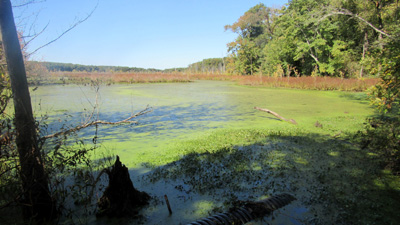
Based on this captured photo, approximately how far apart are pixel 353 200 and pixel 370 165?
1.48 meters

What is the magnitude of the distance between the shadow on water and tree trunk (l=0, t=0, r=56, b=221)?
3.77 ft

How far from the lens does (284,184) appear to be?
3.36 m

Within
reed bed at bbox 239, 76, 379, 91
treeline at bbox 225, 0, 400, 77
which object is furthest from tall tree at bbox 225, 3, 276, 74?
reed bed at bbox 239, 76, 379, 91

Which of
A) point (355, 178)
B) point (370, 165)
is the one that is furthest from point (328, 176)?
point (370, 165)

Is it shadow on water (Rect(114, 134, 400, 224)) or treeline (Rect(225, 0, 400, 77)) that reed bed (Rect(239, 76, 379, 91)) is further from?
shadow on water (Rect(114, 134, 400, 224))

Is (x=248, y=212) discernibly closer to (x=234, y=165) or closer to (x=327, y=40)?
(x=234, y=165)

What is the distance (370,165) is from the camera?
396cm

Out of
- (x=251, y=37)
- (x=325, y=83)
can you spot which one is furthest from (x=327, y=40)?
(x=251, y=37)

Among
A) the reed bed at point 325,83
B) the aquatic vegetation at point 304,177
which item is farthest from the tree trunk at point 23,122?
the reed bed at point 325,83

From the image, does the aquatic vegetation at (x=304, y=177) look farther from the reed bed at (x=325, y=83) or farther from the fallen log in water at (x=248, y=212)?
→ the reed bed at (x=325, y=83)

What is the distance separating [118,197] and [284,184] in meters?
2.21

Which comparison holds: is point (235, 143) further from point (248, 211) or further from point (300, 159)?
point (248, 211)

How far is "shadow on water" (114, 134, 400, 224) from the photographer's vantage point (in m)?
2.64

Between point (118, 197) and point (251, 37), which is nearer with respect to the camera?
point (118, 197)
